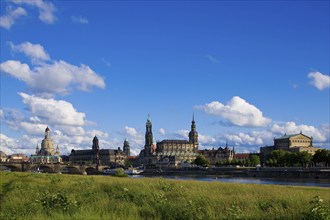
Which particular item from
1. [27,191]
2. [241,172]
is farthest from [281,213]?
[241,172]

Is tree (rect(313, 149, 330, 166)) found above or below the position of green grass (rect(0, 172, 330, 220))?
above

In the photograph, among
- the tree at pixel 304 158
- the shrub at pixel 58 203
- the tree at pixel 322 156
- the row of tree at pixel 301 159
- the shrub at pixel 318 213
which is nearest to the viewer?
the shrub at pixel 318 213

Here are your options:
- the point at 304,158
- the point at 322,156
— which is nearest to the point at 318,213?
the point at 322,156

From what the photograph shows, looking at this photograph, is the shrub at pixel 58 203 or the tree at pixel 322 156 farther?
the tree at pixel 322 156

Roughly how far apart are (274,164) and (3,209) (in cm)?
18474

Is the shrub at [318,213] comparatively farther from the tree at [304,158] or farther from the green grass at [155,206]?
the tree at [304,158]

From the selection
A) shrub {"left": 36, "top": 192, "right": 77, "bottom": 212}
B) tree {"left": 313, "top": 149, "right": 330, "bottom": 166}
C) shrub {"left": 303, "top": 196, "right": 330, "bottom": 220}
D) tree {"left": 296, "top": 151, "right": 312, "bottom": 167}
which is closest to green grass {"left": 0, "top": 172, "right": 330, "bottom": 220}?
shrub {"left": 36, "top": 192, "right": 77, "bottom": 212}

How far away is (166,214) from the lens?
70.6 feet

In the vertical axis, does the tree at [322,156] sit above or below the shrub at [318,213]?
above

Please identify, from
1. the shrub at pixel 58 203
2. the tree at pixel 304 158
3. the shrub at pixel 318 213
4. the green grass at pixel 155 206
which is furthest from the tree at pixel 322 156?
the shrub at pixel 318 213

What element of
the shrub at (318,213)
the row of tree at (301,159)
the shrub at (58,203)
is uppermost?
the row of tree at (301,159)

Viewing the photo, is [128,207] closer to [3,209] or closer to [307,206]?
[3,209]

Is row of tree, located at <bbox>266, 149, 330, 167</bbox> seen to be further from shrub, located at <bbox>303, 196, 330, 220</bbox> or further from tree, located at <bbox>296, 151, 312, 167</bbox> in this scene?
shrub, located at <bbox>303, 196, 330, 220</bbox>

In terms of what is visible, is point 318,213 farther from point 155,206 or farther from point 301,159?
point 301,159
